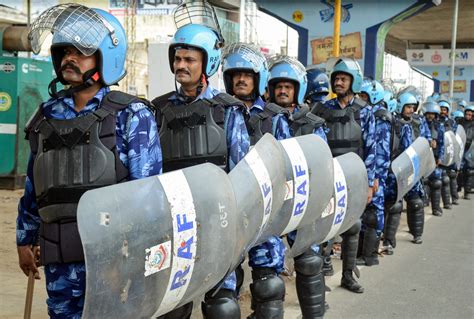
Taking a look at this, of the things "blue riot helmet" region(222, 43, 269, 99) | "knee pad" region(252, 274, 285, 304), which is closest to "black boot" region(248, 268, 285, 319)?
"knee pad" region(252, 274, 285, 304)

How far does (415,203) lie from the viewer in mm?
9055

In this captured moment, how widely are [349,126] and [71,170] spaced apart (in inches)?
150

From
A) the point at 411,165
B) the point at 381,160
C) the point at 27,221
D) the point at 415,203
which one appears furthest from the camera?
the point at 415,203

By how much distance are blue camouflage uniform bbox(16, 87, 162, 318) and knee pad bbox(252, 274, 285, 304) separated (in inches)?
55.8

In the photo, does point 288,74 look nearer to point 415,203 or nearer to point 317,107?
point 317,107

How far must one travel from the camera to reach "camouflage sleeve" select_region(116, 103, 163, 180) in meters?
2.96

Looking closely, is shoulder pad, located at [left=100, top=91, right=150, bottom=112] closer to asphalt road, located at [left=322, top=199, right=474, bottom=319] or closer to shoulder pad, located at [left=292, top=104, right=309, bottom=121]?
shoulder pad, located at [left=292, top=104, right=309, bottom=121]

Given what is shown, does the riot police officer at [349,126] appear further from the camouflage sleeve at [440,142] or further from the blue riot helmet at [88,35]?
the camouflage sleeve at [440,142]

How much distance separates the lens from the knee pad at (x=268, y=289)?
417 centimetres

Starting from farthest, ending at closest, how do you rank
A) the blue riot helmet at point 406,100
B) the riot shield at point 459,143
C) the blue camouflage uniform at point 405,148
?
the riot shield at point 459,143, the blue riot helmet at point 406,100, the blue camouflage uniform at point 405,148

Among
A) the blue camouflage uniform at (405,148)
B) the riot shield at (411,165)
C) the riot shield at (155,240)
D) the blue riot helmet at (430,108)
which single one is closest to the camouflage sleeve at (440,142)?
the blue riot helmet at (430,108)

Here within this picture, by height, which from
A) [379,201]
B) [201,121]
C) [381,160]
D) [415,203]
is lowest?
[415,203]

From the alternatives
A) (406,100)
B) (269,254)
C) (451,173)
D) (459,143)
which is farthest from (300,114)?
(451,173)

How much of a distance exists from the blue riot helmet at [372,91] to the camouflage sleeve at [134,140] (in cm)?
557
